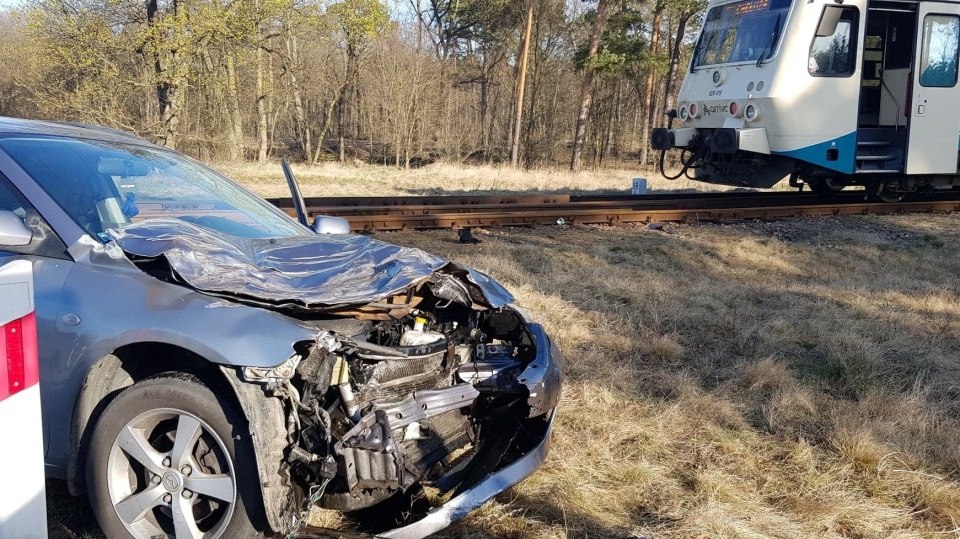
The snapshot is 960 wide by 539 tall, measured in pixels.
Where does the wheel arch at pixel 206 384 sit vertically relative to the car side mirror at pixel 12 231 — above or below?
below

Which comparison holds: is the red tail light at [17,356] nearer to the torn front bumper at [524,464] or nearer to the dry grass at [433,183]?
the torn front bumper at [524,464]

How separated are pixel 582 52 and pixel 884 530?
2699 cm

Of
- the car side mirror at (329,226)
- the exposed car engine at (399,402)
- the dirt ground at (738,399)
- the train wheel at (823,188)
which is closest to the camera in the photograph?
the exposed car engine at (399,402)

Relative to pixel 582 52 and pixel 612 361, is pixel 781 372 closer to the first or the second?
pixel 612 361

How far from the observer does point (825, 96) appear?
11.5 metres

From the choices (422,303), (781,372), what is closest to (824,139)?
(781,372)

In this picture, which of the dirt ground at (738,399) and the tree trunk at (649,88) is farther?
the tree trunk at (649,88)

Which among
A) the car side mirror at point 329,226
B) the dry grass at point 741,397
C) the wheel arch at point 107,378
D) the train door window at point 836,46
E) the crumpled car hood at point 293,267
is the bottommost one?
the dry grass at point 741,397

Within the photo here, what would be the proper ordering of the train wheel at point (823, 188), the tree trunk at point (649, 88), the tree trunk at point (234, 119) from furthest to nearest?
the tree trunk at point (649, 88) → the tree trunk at point (234, 119) → the train wheel at point (823, 188)

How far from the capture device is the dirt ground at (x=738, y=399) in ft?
11.2

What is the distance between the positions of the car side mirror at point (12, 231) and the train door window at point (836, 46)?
11416 millimetres

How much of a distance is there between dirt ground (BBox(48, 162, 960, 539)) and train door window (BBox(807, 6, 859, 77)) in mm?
3929

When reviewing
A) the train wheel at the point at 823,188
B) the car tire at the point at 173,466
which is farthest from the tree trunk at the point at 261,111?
the car tire at the point at 173,466

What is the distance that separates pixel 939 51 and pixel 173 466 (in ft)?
44.2
